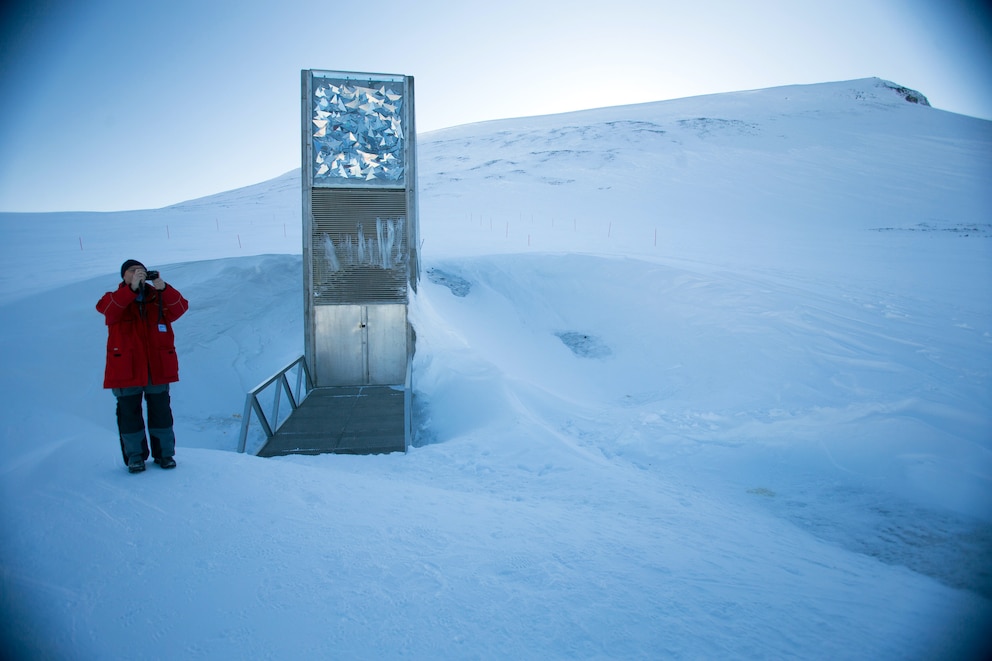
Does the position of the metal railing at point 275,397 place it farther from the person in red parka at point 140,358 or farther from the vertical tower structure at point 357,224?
the person in red parka at point 140,358

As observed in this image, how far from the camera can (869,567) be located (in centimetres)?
374

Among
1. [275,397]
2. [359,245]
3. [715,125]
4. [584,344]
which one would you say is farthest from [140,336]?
[715,125]

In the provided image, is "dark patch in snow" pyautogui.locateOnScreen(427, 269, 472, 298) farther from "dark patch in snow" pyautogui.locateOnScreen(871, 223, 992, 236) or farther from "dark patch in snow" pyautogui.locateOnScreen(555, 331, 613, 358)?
"dark patch in snow" pyautogui.locateOnScreen(871, 223, 992, 236)

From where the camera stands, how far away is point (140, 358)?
155 inches

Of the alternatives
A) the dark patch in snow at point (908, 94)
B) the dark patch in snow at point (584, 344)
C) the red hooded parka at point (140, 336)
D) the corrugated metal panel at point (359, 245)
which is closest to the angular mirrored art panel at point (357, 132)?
the corrugated metal panel at point (359, 245)

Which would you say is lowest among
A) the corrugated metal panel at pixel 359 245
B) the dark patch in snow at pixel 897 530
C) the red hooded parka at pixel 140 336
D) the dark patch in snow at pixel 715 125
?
the dark patch in snow at pixel 897 530

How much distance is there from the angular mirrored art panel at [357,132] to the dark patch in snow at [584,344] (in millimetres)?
5106

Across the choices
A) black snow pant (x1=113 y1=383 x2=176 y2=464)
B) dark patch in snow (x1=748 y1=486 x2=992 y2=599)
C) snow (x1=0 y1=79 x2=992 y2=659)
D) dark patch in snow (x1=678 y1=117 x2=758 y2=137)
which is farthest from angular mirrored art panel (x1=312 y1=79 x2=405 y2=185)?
dark patch in snow (x1=678 y1=117 x2=758 y2=137)

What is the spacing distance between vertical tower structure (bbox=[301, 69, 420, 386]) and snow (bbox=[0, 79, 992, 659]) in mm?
920

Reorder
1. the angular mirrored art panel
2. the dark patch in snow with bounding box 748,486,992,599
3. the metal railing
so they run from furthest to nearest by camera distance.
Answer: the angular mirrored art panel → the metal railing → the dark patch in snow with bounding box 748,486,992,599

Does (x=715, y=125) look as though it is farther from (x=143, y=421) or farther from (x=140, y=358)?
(x=143, y=421)

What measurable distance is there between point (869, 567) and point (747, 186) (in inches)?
1196

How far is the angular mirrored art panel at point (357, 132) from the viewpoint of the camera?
9.52m

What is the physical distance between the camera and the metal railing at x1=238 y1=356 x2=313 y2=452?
21.0 ft
